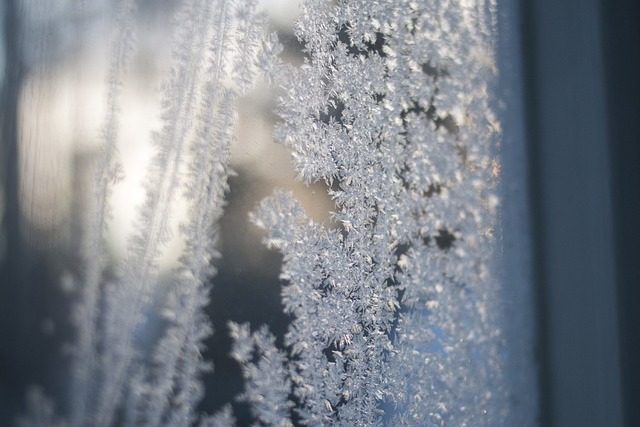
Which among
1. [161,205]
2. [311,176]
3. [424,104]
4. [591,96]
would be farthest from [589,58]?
[161,205]

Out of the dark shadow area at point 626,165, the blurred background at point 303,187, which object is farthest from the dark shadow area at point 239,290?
the dark shadow area at point 626,165

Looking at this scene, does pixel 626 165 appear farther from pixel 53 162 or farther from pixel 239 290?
pixel 53 162

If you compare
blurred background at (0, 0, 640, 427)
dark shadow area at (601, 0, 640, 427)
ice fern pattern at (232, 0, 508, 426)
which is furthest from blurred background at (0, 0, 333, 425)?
dark shadow area at (601, 0, 640, 427)

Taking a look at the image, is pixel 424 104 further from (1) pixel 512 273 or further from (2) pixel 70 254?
(2) pixel 70 254

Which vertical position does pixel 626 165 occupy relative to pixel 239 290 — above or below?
above

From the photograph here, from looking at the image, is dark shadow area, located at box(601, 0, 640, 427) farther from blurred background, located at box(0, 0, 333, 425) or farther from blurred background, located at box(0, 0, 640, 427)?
blurred background, located at box(0, 0, 333, 425)

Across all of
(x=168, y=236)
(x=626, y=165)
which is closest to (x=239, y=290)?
(x=168, y=236)

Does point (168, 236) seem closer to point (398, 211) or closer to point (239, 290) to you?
point (239, 290)

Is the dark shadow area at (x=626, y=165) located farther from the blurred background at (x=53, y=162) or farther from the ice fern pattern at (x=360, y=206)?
the blurred background at (x=53, y=162)
